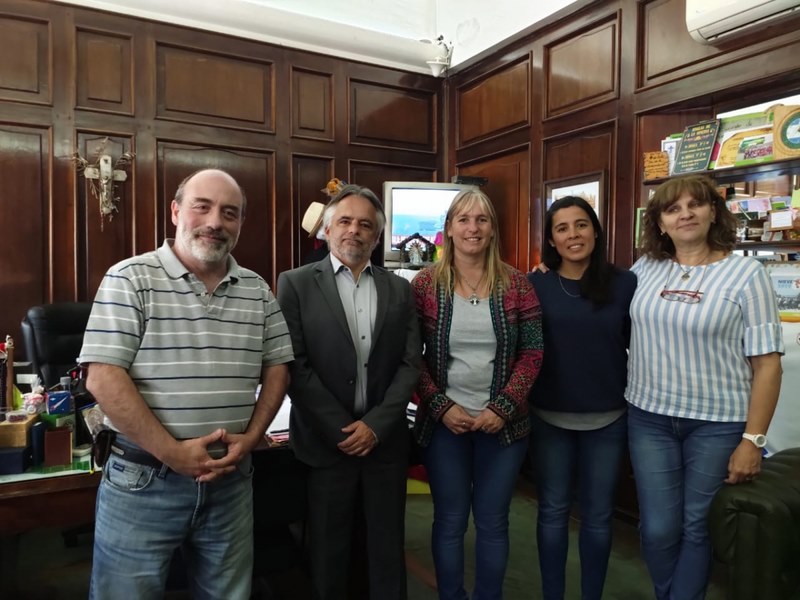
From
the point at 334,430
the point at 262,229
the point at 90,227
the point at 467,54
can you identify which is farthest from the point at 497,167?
the point at 334,430

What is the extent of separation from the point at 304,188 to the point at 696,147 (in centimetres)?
266

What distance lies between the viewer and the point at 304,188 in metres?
4.38

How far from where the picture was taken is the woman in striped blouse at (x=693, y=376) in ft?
5.52

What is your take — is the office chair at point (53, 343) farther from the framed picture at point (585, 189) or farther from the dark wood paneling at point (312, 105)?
the framed picture at point (585, 189)

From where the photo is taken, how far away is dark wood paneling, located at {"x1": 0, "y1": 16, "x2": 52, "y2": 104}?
347 cm

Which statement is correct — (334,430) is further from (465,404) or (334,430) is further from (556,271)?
(556,271)

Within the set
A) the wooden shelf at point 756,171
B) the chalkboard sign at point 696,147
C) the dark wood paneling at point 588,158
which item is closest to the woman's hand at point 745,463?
the wooden shelf at point 756,171

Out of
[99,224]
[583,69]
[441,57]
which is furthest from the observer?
[441,57]

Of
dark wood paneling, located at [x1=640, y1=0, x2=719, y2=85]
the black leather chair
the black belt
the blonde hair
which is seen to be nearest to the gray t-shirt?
the blonde hair

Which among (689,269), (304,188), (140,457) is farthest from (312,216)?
(140,457)

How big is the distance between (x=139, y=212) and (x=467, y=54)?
273 centimetres

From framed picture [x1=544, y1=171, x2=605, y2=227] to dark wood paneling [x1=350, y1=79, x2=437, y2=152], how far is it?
129cm

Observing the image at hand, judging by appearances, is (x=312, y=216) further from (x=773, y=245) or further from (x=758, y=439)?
(x=758, y=439)

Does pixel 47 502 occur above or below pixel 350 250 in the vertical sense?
below
